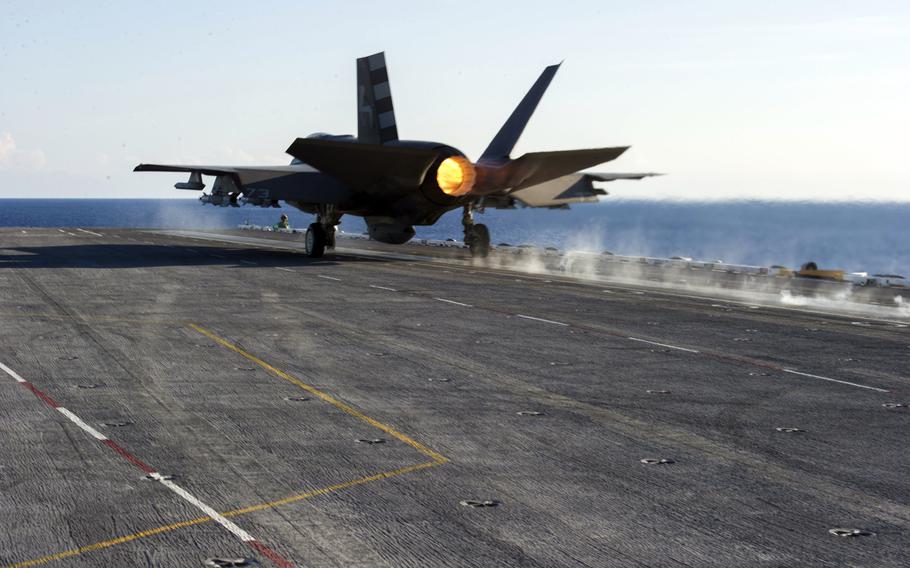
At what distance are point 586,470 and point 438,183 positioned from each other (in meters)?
24.2

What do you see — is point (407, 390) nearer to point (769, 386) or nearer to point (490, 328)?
point (769, 386)

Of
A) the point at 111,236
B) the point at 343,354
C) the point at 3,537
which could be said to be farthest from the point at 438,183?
the point at 111,236

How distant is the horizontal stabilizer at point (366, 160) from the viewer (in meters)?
32.9

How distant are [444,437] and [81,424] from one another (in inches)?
178

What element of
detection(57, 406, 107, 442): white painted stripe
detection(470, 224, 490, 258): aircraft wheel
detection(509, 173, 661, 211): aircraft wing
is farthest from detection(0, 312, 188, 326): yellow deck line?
detection(470, 224, 490, 258): aircraft wheel

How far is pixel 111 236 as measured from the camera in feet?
189

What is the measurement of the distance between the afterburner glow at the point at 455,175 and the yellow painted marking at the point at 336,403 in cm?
1508

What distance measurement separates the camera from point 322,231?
4094 centimetres

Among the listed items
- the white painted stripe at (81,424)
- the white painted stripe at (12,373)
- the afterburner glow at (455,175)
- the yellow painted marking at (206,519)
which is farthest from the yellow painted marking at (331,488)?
the afterburner glow at (455,175)

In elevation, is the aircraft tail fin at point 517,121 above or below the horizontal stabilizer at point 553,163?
above

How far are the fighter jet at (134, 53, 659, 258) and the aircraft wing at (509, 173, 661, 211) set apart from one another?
8 centimetres

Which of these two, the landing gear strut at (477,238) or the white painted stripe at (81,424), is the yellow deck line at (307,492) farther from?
the landing gear strut at (477,238)

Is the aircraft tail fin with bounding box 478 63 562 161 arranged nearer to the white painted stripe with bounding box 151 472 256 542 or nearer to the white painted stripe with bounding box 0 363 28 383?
the white painted stripe with bounding box 0 363 28 383

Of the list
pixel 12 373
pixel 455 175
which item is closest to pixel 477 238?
pixel 455 175
